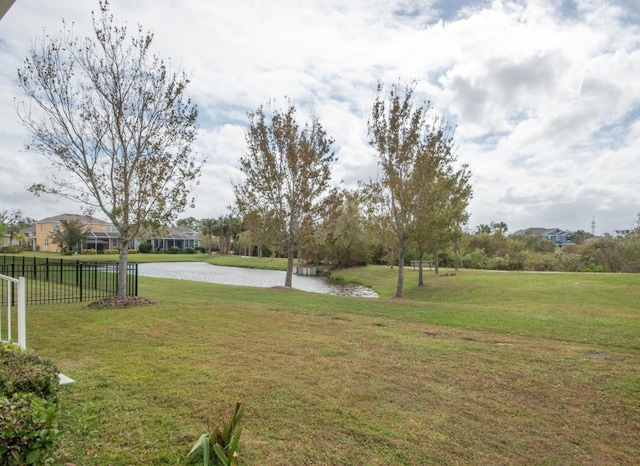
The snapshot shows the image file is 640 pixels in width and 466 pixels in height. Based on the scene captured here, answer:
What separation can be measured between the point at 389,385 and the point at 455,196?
1654cm

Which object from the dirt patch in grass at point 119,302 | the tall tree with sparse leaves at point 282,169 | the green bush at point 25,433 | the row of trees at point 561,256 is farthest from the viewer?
the row of trees at point 561,256

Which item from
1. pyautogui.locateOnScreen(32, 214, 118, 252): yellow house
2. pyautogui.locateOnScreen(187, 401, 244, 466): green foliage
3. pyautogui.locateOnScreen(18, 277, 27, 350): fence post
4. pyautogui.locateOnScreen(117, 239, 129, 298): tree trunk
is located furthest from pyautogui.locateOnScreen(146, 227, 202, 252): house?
pyautogui.locateOnScreen(187, 401, 244, 466): green foliage

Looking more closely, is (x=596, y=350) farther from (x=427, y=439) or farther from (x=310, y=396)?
(x=310, y=396)

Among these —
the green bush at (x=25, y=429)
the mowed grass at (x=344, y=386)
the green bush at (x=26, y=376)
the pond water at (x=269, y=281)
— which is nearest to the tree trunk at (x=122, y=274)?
the mowed grass at (x=344, y=386)

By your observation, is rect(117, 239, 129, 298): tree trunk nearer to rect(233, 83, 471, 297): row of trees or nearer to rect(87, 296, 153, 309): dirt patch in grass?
rect(87, 296, 153, 309): dirt patch in grass

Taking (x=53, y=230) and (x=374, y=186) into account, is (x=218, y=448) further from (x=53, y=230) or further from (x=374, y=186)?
(x=53, y=230)

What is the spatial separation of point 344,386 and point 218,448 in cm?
197

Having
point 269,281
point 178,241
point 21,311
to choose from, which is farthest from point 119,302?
point 178,241

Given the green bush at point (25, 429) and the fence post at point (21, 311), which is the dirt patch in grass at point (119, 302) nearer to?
the fence post at point (21, 311)

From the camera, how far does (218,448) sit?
2.83 meters

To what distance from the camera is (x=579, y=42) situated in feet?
31.4

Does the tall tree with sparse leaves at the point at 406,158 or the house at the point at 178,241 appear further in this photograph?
the house at the point at 178,241

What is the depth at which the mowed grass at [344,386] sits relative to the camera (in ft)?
10.5

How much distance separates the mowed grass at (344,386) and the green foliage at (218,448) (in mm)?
124
